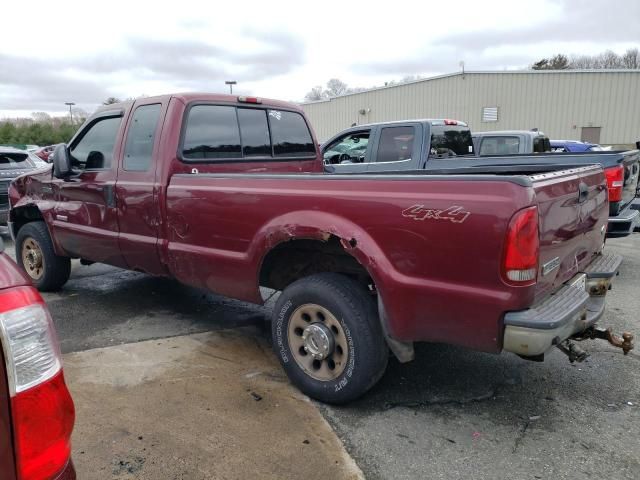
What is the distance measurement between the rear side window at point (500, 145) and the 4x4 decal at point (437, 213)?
276 inches

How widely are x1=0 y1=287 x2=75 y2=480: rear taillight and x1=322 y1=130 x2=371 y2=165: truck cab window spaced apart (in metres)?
6.45

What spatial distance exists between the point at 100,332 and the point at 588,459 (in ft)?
12.4

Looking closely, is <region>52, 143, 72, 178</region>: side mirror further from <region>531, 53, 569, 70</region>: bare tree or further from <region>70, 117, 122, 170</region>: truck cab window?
<region>531, 53, 569, 70</region>: bare tree

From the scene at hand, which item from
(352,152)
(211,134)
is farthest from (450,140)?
(211,134)

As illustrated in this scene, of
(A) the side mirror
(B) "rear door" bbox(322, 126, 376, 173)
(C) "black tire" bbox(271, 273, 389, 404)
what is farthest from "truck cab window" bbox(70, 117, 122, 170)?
(B) "rear door" bbox(322, 126, 376, 173)

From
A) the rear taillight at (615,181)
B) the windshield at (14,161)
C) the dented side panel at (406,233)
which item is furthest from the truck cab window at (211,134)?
the windshield at (14,161)

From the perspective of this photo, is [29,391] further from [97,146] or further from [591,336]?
[97,146]

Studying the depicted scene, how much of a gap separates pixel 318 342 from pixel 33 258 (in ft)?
13.1

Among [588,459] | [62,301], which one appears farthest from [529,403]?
[62,301]

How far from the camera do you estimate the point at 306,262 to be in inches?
145

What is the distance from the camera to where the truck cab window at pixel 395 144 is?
7.03m

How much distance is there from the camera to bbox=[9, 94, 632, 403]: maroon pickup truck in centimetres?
254

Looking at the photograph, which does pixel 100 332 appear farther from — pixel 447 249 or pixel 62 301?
pixel 447 249

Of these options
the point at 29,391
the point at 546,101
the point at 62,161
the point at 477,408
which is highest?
the point at 546,101
